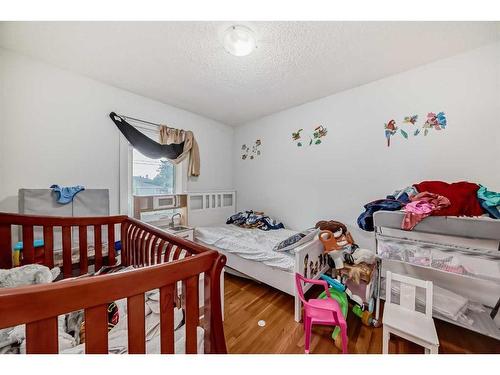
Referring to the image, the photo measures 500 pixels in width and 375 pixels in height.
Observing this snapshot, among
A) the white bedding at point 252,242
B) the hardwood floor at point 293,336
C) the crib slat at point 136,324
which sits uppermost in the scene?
the crib slat at point 136,324

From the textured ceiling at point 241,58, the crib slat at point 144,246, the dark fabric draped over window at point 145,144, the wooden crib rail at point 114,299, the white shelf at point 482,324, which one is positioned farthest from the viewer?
the dark fabric draped over window at point 145,144

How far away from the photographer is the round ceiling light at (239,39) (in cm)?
136

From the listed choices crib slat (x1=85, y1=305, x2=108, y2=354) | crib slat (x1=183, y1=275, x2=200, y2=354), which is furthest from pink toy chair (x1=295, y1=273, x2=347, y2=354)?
crib slat (x1=85, y1=305, x2=108, y2=354)

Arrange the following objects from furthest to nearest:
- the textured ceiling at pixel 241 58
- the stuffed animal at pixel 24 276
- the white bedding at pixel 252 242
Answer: the white bedding at pixel 252 242 < the textured ceiling at pixel 241 58 < the stuffed animal at pixel 24 276

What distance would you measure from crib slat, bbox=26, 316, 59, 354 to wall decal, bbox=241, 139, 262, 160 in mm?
2963

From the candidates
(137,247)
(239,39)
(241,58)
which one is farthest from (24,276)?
(241,58)

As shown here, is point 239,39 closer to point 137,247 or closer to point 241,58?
point 241,58

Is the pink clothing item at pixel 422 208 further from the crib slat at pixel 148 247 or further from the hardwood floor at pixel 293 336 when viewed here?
the crib slat at pixel 148 247

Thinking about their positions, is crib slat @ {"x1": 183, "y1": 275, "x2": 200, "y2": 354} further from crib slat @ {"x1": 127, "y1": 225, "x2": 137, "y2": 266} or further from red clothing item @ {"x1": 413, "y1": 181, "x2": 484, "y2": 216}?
red clothing item @ {"x1": 413, "y1": 181, "x2": 484, "y2": 216}

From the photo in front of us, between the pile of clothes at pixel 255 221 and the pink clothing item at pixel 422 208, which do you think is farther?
the pile of clothes at pixel 255 221

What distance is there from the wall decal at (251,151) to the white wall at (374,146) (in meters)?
0.08

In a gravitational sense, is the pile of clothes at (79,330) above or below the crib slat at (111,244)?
below

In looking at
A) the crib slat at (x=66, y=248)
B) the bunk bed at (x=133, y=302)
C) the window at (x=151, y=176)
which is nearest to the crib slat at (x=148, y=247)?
the bunk bed at (x=133, y=302)

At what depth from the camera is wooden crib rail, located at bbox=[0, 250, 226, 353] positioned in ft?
1.42
